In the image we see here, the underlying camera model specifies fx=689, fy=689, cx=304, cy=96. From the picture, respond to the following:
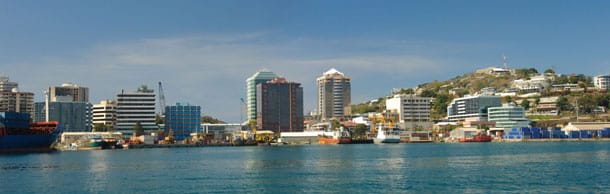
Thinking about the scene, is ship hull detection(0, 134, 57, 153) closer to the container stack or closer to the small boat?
the container stack

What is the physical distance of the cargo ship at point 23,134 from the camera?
→ 14138cm

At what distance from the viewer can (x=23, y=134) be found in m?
146

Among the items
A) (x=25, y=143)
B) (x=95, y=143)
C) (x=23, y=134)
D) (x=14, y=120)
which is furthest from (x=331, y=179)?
(x=95, y=143)

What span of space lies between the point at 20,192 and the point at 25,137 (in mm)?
99276

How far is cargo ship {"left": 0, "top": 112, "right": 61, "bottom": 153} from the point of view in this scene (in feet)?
464

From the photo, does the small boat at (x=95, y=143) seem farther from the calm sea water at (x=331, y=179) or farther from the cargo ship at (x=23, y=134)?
the calm sea water at (x=331, y=179)

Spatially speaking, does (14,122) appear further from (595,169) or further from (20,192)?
(595,169)

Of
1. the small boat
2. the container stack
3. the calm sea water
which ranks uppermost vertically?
the container stack

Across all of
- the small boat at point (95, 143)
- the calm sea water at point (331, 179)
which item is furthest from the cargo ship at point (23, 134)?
the calm sea water at point (331, 179)

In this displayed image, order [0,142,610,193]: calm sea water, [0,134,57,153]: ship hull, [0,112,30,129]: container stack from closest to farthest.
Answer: [0,142,610,193]: calm sea water → [0,134,57,153]: ship hull → [0,112,30,129]: container stack

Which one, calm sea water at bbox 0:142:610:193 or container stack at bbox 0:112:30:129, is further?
container stack at bbox 0:112:30:129

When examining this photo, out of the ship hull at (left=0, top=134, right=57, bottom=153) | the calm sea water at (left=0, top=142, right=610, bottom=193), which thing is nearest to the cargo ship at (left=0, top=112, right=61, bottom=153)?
the ship hull at (left=0, top=134, right=57, bottom=153)

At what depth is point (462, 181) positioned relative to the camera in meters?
54.7

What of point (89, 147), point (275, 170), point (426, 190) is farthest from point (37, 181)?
point (89, 147)
